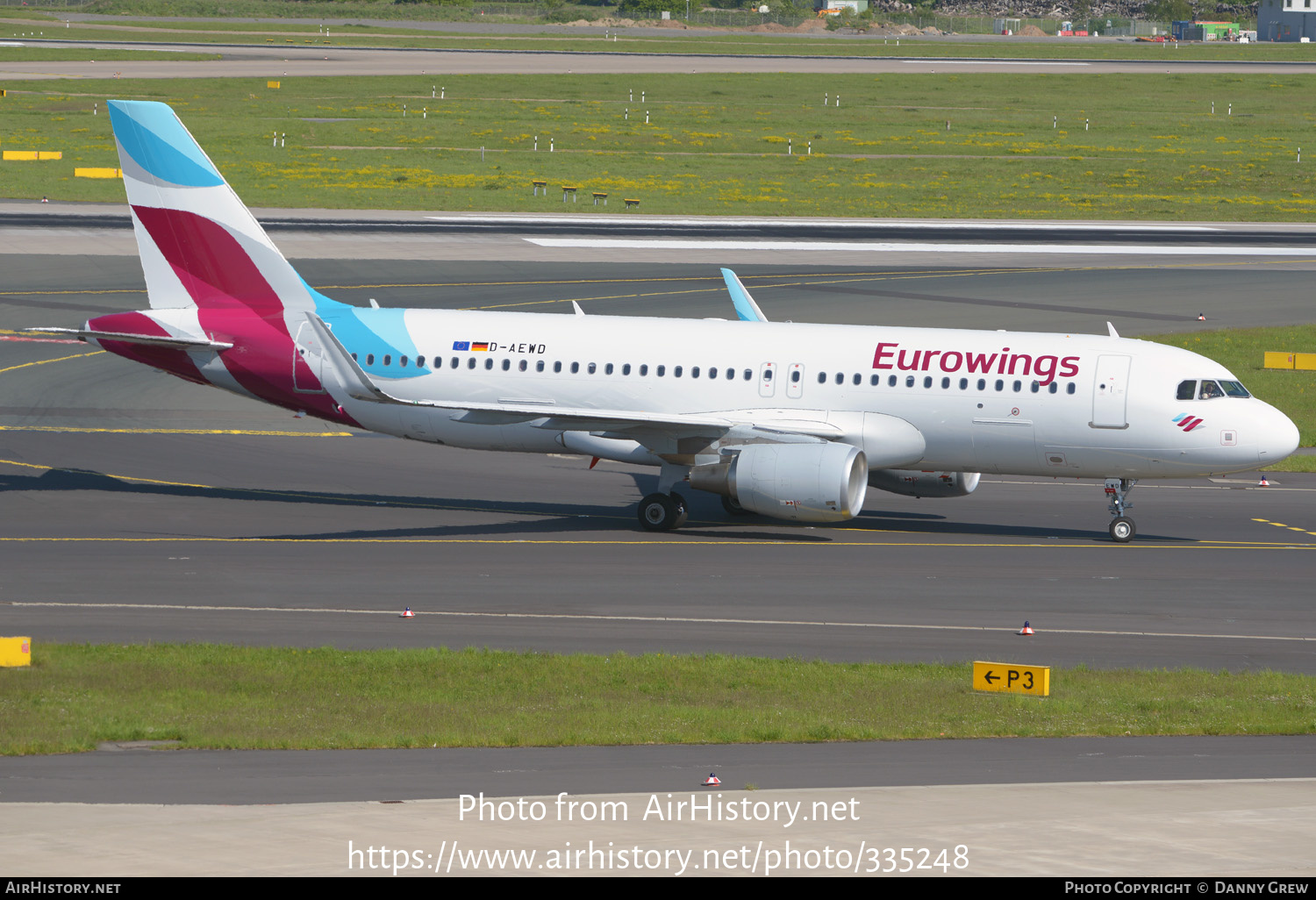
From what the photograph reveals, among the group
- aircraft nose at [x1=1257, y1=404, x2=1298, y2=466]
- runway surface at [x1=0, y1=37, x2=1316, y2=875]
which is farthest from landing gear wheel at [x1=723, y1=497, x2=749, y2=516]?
aircraft nose at [x1=1257, y1=404, x2=1298, y2=466]

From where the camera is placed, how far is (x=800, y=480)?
37.0m

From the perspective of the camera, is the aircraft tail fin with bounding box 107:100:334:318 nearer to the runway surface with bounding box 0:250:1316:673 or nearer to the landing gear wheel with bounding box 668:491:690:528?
the runway surface with bounding box 0:250:1316:673

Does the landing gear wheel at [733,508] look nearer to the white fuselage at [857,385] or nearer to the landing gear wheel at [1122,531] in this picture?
the white fuselage at [857,385]

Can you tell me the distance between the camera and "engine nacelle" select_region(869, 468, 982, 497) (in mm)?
40750

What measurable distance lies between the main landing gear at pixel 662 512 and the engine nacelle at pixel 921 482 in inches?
190

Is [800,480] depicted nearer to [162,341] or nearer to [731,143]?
[162,341]

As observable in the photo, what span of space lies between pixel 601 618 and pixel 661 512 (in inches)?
332

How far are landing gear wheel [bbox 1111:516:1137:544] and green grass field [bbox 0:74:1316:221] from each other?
6070cm

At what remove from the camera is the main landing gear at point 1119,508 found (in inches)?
1522

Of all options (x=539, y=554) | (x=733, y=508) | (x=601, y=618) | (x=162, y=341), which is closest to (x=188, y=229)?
(x=162, y=341)
